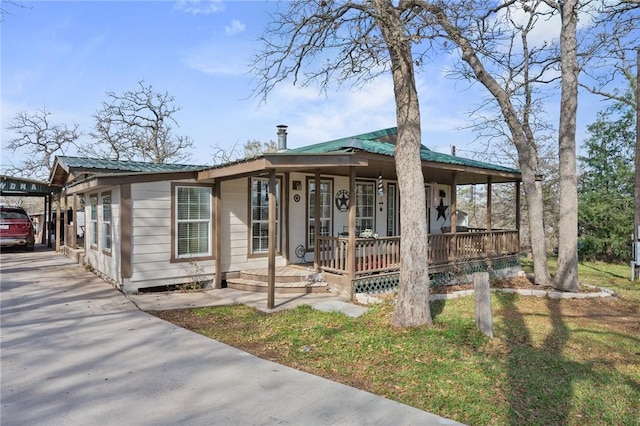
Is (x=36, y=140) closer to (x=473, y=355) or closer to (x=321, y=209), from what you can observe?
(x=321, y=209)

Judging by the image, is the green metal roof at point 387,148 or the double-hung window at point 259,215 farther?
the double-hung window at point 259,215

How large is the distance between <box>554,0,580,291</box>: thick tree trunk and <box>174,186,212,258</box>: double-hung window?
303 inches

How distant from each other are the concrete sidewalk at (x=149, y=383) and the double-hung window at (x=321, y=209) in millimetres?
4726

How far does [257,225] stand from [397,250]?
3.28m

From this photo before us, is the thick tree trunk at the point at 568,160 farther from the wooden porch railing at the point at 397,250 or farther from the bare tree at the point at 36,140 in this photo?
the bare tree at the point at 36,140

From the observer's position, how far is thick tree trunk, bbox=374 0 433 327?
5.35 m

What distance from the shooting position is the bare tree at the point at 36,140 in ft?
83.4

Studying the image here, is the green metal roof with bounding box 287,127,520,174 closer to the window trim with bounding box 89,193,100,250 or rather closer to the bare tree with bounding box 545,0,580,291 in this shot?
the bare tree with bounding box 545,0,580,291

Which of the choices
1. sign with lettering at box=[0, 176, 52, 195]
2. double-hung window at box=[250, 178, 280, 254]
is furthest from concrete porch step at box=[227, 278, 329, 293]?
sign with lettering at box=[0, 176, 52, 195]

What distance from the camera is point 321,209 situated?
9945 mm

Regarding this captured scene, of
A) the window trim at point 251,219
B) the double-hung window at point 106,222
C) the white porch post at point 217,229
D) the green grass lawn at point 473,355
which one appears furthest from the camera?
the window trim at point 251,219

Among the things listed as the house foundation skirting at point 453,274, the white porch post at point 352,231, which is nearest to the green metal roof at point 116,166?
the white porch post at point 352,231

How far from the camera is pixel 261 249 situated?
912 centimetres

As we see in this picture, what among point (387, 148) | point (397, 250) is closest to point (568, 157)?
point (387, 148)
